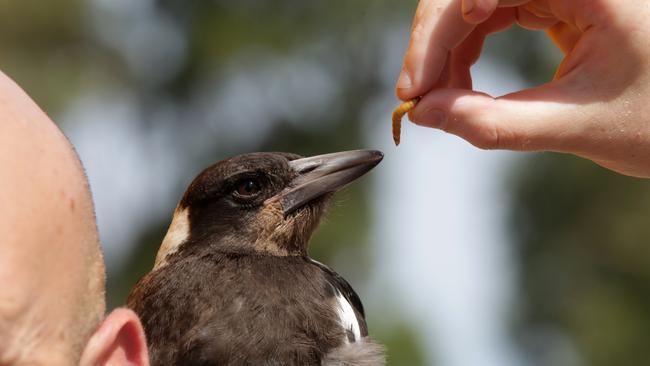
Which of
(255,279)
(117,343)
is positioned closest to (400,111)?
(117,343)

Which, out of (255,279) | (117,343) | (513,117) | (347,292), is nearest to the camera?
(117,343)

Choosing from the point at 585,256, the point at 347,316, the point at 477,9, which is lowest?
the point at 585,256

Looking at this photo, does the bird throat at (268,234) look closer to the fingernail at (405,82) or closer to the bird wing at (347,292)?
the bird wing at (347,292)

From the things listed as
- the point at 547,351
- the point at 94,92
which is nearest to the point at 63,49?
the point at 94,92

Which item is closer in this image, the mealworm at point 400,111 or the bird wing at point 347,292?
the mealworm at point 400,111

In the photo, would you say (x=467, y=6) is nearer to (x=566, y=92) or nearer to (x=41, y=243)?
(x=566, y=92)

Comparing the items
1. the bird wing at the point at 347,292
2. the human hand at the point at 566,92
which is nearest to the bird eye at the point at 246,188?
the bird wing at the point at 347,292

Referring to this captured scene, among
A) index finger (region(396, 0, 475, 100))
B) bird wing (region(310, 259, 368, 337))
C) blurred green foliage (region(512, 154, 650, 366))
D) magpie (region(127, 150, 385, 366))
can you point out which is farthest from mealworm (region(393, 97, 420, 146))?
blurred green foliage (region(512, 154, 650, 366))
